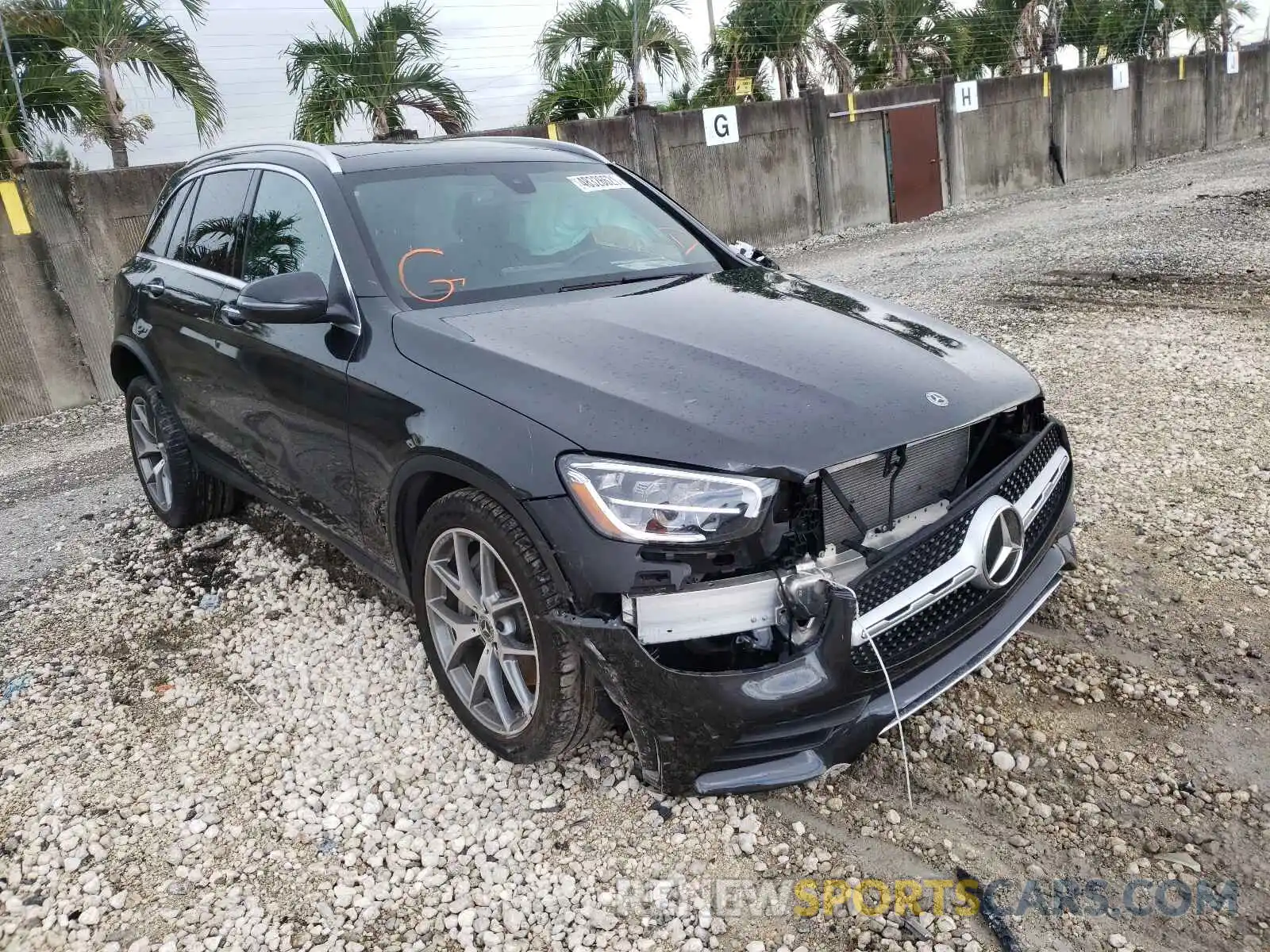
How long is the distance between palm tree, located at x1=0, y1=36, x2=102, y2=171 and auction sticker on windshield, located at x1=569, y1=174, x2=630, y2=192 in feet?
23.6

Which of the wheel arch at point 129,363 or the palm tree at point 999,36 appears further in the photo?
the palm tree at point 999,36

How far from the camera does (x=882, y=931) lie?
7.32ft

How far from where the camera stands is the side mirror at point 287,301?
3.04m

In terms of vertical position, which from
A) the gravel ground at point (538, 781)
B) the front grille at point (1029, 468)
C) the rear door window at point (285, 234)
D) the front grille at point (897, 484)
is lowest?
the gravel ground at point (538, 781)

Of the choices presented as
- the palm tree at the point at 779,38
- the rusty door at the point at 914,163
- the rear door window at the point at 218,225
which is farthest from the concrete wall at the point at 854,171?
the rear door window at the point at 218,225

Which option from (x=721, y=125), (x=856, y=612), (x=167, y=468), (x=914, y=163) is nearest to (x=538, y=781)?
(x=856, y=612)

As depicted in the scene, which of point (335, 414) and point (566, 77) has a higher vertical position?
Answer: point (566, 77)

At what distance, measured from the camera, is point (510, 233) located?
11.5 feet

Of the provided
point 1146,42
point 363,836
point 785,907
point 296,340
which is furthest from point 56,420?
point 1146,42

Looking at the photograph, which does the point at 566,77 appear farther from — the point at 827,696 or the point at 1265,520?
the point at 827,696

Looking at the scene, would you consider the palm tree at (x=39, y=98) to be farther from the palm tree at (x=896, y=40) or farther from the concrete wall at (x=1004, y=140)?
the palm tree at (x=896, y=40)

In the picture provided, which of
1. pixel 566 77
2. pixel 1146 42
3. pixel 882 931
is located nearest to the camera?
pixel 882 931

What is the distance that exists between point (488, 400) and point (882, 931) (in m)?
1.65

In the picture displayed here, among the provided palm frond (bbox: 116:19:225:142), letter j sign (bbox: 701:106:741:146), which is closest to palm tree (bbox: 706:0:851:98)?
letter j sign (bbox: 701:106:741:146)
